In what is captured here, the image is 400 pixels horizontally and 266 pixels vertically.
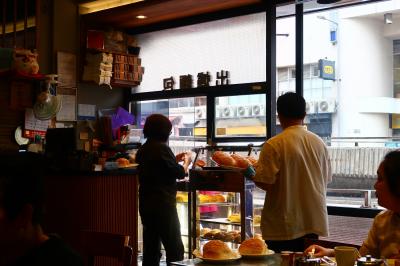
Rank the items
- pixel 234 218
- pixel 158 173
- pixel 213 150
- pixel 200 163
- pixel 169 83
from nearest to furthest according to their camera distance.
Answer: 1. pixel 158 173
2. pixel 234 218
3. pixel 200 163
4. pixel 213 150
5. pixel 169 83

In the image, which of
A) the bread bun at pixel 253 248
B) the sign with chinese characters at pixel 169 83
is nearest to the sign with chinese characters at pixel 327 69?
the sign with chinese characters at pixel 169 83

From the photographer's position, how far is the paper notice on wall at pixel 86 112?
6.32 meters

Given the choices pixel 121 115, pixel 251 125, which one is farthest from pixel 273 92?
pixel 121 115

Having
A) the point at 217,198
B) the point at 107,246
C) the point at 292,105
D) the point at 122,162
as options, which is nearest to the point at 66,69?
the point at 122,162

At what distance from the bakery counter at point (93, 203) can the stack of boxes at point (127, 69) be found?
157 cm

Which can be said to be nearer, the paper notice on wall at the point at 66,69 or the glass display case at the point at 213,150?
the glass display case at the point at 213,150

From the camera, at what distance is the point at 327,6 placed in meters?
4.97

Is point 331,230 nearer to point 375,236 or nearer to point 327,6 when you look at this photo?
point 327,6

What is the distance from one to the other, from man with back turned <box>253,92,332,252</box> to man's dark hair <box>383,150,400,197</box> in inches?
44.9

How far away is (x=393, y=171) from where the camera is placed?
2195 millimetres

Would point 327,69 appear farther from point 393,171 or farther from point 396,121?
point 393,171

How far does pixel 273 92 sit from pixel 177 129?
143 cm

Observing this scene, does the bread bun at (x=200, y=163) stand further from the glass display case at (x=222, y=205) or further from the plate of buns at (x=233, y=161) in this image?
the plate of buns at (x=233, y=161)

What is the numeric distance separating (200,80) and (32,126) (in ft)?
6.15
